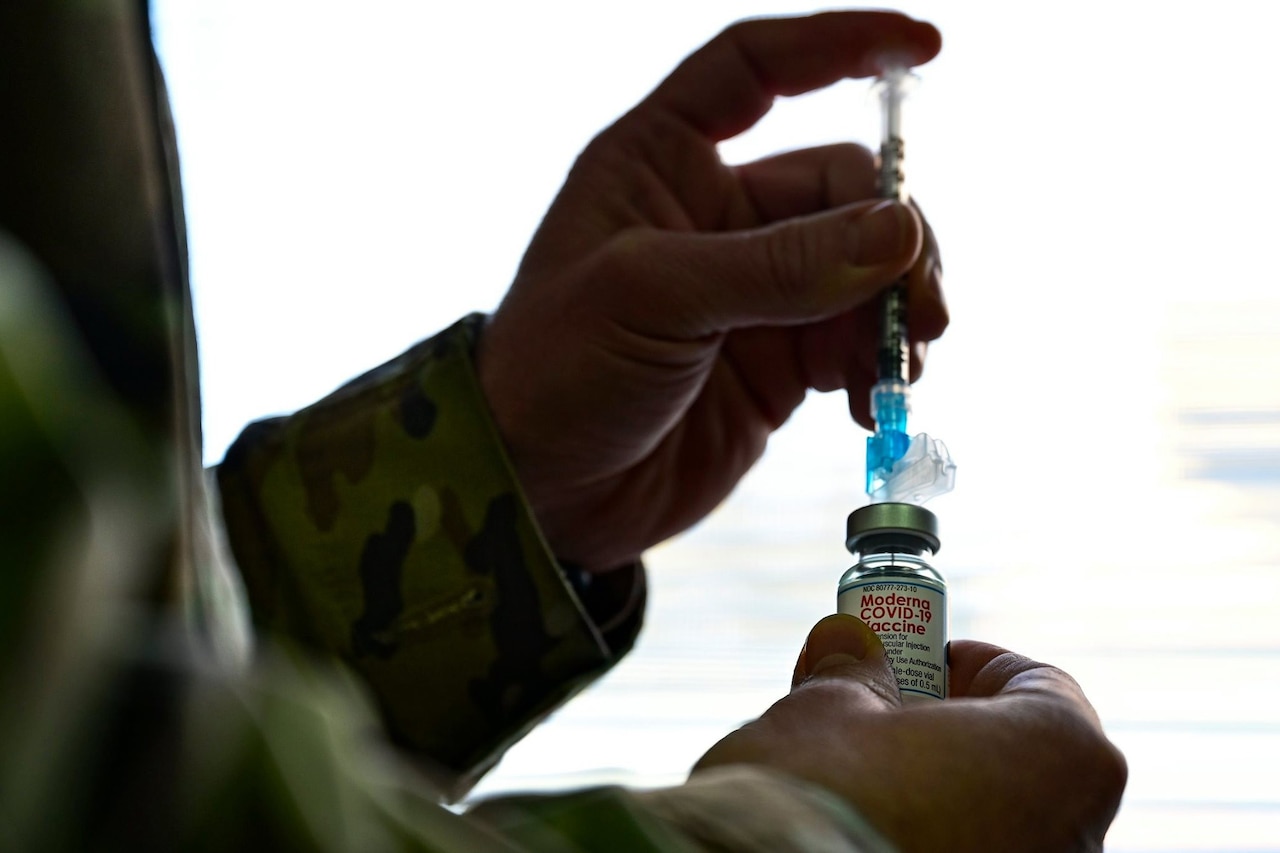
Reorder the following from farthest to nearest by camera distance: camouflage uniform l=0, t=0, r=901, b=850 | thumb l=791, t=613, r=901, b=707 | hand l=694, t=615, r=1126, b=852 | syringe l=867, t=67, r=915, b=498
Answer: syringe l=867, t=67, r=915, b=498
thumb l=791, t=613, r=901, b=707
hand l=694, t=615, r=1126, b=852
camouflage uniform l=0, t=0, r=901, b=850

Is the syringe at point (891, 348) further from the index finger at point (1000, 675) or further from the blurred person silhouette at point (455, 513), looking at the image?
the index finger at point (1000, 675)

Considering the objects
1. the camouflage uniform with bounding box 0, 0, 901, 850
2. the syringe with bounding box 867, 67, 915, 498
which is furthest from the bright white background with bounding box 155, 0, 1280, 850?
the camouflage uniform with bounding box 0, 0, 901, 850

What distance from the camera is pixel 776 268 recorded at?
35.3 inches

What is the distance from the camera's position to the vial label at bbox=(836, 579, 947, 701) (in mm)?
582

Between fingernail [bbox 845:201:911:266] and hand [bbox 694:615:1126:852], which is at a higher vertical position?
fingernail [bbox 845:201:911:266]

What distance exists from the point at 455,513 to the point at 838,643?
0.43 meters

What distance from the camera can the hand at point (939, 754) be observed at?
0.43 meters

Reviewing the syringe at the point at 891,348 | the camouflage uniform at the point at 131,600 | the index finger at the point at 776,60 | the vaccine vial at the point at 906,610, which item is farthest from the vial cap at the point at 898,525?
the index finger at the point at 776,60

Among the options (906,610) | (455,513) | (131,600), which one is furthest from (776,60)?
(131,600)

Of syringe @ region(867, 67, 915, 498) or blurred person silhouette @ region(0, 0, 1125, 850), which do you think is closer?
blurred person silhouette @ region(0, 0, 1125, 850)

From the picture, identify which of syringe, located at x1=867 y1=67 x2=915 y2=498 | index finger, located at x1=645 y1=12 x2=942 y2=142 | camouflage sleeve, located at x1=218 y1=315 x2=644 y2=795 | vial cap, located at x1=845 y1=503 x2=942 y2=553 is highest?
index finger, located at x1=645 y1=12 x2=942 y2=142

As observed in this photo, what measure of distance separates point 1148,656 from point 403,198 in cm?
101

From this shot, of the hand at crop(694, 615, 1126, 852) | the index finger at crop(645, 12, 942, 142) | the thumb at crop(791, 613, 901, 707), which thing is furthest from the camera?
the index finger at crop(645, 12, 942, 142)

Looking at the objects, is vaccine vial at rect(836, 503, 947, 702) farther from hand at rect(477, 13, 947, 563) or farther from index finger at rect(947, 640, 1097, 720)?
hand at rect(477, 13, 947, 563)
